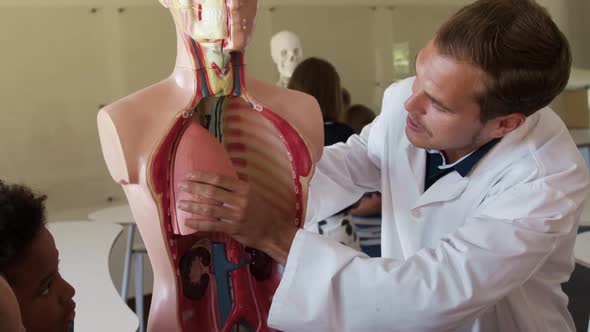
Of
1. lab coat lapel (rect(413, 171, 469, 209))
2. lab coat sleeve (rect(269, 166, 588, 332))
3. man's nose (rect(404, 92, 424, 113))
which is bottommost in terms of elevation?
lab coat sleeve (rect(269, 166, 588, 332))

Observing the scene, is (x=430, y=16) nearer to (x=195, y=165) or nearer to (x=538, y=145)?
(x=538, y=145)

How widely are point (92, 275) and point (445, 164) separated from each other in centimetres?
123

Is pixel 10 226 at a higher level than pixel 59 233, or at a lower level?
higher

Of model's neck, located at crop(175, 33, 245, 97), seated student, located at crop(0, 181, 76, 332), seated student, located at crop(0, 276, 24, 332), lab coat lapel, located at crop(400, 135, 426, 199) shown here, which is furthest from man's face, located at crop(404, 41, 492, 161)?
seated student, located at crop(0, 276, 24, 332)

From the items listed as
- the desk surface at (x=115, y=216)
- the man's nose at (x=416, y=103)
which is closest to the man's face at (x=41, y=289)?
the man's nose at (x=416, y=103)

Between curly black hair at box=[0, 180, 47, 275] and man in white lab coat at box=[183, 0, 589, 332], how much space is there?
23 cm

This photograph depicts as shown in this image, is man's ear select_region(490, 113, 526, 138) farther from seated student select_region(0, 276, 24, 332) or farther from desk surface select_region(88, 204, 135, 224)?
desk surface select_region(88, 204, 135, 224)

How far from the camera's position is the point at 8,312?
59 centimetres

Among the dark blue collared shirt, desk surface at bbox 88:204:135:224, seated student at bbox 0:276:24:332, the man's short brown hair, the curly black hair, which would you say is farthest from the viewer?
desk surface at bbox 88:204:135:224

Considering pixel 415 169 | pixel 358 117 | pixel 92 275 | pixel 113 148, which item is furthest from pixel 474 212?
pixel 358 117

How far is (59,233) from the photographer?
2.81 metres

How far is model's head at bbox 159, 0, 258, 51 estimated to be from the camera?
1005mm

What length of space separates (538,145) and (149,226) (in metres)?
0.70

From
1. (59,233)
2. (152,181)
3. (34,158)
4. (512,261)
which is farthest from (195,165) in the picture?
(34,158)
